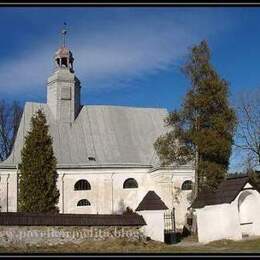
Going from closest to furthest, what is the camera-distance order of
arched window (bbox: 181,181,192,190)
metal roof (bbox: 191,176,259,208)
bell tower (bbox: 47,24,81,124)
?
metal roof (bbox: 191,176,259,208) → arched window (bbox: 181,181,192,190) → bell tower (bbox: 47,24,81,124)

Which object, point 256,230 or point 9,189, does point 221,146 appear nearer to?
point 256,230

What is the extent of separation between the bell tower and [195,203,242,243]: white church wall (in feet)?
50.3

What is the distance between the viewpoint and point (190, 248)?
55.5 ft

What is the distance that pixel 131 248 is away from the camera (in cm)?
1631

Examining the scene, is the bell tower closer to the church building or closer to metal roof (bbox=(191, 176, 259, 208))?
the church building

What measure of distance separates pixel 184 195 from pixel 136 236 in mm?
12305

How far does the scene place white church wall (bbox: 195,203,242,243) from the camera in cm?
1811

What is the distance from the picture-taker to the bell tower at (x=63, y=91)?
32.1 metres

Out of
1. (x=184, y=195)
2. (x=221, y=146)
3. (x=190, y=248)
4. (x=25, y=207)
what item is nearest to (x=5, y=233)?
(x=190, y=248)

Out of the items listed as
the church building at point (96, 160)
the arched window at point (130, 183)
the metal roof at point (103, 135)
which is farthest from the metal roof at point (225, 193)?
the metal roof at point (103, 135)

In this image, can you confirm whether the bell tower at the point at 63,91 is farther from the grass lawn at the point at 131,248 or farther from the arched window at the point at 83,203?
the grass lawn at the point at 131,248

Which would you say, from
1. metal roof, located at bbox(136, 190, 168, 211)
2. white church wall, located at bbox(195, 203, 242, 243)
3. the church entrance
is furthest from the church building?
the church entrance

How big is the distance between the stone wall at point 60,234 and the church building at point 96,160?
425 inches

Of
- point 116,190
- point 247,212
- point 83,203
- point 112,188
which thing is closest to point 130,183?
point 116,190
